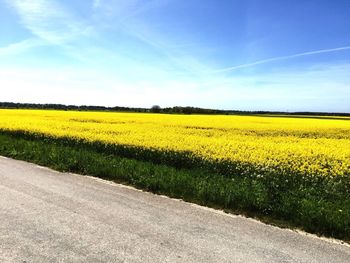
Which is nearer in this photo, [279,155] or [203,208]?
[203,208]

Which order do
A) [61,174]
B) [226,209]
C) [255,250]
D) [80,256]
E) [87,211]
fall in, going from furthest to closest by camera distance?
[61,174], [226,209], [87,211], [255,250], [80,256]

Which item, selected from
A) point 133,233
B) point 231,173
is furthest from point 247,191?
point 133,233

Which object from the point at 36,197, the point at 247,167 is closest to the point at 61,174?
the point at 36,197

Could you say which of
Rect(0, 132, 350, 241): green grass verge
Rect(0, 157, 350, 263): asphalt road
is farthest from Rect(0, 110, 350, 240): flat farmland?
Rect(0, 157, 350, 263): asphalt road

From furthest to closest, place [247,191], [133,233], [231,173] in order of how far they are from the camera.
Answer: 1. [231,173]
2. [247,191]
3. [133,233]

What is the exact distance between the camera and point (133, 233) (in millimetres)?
6609

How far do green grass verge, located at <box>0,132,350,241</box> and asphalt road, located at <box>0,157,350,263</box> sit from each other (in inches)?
22.7

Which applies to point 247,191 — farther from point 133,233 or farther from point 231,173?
point 133,233

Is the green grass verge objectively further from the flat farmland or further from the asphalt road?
the asphalt road

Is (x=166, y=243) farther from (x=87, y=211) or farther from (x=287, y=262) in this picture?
(x=87, y=211)

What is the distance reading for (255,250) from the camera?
6.05 metres

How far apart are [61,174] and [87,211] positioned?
477cm

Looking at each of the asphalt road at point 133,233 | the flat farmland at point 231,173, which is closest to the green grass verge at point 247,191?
the flat farmland at point 231,173

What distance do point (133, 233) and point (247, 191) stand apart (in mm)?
3684
